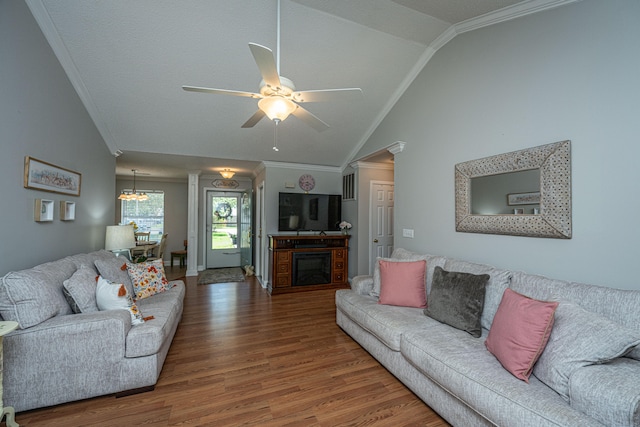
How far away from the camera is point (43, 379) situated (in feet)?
5.65

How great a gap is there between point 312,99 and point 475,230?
6.58 ft

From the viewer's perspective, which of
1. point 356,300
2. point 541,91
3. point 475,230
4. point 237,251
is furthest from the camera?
point 237,251

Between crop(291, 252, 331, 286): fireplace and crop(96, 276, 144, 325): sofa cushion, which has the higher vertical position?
crop(96, 276, 144, 325): sofa cushion

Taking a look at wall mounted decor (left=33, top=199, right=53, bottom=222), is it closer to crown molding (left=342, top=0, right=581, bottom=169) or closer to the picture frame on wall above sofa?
the picture frame on wall above sofa

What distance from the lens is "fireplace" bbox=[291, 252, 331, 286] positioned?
4.73 metres

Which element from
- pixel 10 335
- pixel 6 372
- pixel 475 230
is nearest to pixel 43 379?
pixel 6 372

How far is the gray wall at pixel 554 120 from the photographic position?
1.71 metres

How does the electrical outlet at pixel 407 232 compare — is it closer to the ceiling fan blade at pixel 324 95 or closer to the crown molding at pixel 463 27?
the crown molding at pixel 463 27

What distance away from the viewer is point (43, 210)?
96.2 inches

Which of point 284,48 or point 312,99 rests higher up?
point 284,48

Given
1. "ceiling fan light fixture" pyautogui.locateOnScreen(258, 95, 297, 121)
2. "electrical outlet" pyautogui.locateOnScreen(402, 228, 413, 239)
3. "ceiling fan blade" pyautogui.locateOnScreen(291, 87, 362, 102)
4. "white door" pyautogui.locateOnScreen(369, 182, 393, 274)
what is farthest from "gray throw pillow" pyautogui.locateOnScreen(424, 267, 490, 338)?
"white door" pyautogui.locateOnScreen(369, 182, 393, 274)

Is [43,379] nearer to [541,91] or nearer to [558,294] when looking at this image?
[558,294]

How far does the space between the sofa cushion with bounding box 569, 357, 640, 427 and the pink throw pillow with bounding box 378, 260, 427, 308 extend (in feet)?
4.30

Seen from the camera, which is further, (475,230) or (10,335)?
(475,230)
